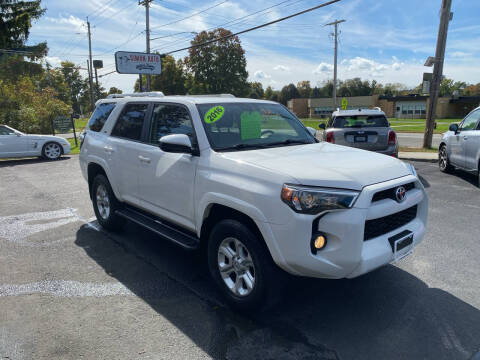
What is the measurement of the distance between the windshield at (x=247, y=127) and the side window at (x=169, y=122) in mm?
204

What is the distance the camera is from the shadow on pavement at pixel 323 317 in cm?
281

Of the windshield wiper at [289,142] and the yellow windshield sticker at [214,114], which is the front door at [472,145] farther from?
the yellow windshield sticker at [214,114]

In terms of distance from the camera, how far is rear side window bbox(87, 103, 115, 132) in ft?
18.3

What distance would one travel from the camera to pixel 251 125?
405cm

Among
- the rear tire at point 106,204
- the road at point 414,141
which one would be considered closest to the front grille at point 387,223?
the rear tire at point 106,204

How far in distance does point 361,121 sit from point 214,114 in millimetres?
6251

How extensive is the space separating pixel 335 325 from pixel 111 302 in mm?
2064

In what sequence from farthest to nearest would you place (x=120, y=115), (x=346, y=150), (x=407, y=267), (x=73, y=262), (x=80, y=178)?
(x=80, y=178)
(x=120, y=115)
(x=73, y=262)
(x=407, y=267)
(x=346, y=150)

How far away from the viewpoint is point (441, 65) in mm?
14438

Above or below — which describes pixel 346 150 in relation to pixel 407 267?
above

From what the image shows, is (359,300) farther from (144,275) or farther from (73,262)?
(73,262)

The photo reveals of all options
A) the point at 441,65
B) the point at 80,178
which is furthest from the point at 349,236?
the point at 441,65

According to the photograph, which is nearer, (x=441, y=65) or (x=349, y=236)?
(x=349, y=236)

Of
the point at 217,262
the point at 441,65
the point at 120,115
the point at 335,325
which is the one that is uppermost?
the point at 441,65
